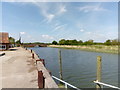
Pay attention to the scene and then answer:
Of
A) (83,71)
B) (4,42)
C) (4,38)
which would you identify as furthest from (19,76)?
(4,38)

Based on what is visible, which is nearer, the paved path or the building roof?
the paved path

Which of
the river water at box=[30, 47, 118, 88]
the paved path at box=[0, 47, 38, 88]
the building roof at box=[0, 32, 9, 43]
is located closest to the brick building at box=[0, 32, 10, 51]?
the building roof at box=[0, 32, 9, 43]

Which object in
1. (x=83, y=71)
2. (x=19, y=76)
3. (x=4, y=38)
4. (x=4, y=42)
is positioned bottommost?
(x=83, y=71)

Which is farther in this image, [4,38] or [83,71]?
[4,38]

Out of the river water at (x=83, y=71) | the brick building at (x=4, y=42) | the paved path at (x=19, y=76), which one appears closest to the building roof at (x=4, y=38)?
the brick building at (x=4, y=42)

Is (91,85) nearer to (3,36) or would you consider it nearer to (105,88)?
(105,88)

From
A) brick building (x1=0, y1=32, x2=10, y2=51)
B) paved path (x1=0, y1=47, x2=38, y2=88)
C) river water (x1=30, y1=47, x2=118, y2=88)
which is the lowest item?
river water (x1=30, y1=47, x2=118, y2=88)

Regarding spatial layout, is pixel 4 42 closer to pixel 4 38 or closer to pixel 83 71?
pixel 4 38

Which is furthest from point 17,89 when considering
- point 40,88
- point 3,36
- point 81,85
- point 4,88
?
point 3,36

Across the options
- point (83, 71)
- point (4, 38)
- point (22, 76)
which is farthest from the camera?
point (4, 38)

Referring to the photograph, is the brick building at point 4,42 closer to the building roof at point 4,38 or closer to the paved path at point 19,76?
the building roof at point 4,38

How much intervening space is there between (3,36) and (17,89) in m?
30.0

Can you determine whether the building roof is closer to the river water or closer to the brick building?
the brick building

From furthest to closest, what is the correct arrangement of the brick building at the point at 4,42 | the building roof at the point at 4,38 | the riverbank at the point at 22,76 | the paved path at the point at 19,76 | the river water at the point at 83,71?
the building roof at the point at 4,38, the brick building at the point at 4,42, the river water at the point at 83,71, the paved path at the point at 19,76, the riverbank at the point at 22,76
